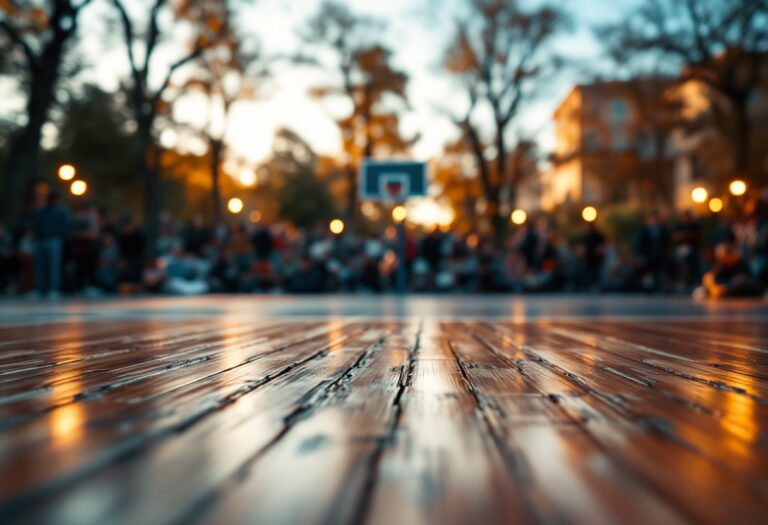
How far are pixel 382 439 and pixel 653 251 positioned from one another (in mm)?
14343

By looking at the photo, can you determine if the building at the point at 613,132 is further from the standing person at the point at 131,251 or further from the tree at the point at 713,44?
the standing person at the point at 131,251

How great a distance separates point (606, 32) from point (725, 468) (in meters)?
22.8

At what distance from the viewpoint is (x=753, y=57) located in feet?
67.1

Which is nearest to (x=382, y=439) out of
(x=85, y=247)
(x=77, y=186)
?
(x=85, y=247)

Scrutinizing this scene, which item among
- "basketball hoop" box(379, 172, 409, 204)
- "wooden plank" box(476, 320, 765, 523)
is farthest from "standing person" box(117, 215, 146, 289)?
"wooden plank" box(476, 320, 765, 523)

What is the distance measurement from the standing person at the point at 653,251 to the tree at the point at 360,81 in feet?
41.6

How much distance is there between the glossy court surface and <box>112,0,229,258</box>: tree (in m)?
15.3

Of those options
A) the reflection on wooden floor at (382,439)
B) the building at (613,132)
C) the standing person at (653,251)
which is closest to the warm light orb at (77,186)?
the standing person at (653,251)

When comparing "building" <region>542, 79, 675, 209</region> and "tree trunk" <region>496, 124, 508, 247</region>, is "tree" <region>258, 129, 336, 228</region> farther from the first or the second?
"tree trunk" <region>496, 124, 508, 247</region>

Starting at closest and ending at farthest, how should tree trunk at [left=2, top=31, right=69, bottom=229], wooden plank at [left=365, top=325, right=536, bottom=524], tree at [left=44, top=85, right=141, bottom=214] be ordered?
wooden plank at [left=365, top=325, right=536, bottom=524] → tree trunk at [left=2, top=31, right=69, bottom=229] → tree at [left=44, top=85, right=141, bottom=214]

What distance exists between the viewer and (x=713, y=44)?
20391 mm

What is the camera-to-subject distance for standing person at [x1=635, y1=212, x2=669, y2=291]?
1438cm

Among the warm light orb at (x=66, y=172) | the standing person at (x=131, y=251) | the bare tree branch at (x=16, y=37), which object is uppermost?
the bare tree branch at (x=16, y=37)

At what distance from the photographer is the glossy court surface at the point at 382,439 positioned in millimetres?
828
